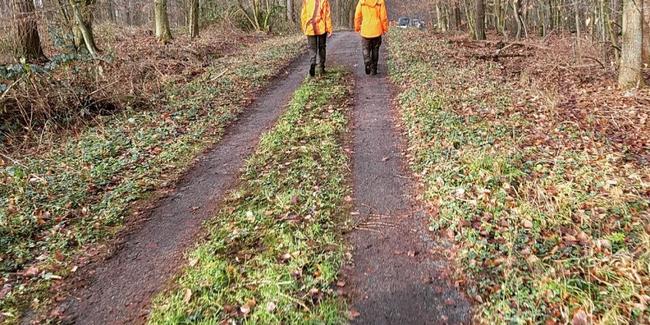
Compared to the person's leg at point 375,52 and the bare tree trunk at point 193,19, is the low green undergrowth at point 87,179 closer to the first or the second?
the person's leg at point 375,52

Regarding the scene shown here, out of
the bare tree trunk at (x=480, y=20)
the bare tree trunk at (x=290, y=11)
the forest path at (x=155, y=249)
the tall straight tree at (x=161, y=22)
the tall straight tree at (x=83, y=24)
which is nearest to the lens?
the forest path at (x=155, y=249)

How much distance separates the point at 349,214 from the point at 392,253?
2.82 ft

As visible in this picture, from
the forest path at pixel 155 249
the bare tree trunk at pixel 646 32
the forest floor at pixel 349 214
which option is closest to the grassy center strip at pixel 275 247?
the forest floor at pixel 349 214

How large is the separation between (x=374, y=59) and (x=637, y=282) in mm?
8830

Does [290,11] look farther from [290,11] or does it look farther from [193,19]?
[193,19]

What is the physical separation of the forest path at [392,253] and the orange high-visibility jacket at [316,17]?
4.58 meters

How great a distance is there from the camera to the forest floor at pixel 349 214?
12.1ft

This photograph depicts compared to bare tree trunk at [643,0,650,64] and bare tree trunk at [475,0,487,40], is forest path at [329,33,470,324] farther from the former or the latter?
bare tree trunk at [475,0,487,40]

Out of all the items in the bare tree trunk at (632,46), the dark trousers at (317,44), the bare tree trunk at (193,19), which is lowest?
the bare tree trunk at (632,46)

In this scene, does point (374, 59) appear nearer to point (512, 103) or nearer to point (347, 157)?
point (512, 103)

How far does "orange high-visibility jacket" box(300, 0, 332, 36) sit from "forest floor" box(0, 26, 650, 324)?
9.15 ft

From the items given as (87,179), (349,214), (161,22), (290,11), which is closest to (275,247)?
(349,214)

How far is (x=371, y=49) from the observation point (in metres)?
11.3

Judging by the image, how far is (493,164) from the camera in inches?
215
